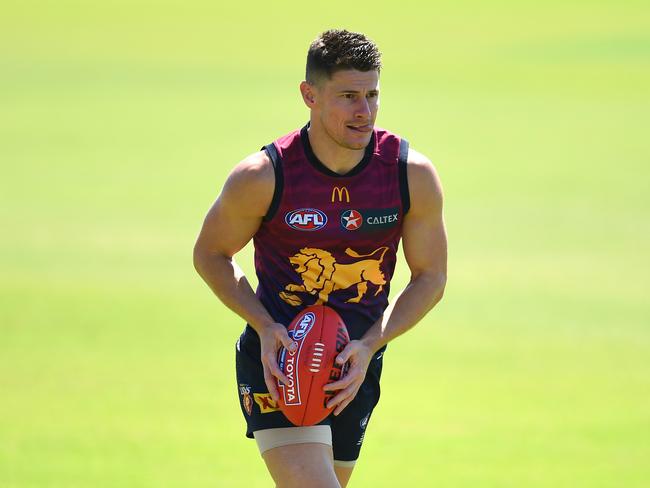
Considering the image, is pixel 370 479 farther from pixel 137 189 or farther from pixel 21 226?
pixel 137 189

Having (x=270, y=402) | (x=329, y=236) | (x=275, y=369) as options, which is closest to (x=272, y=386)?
(x=275, y=369)

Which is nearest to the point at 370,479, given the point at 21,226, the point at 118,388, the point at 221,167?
the point at 118,388

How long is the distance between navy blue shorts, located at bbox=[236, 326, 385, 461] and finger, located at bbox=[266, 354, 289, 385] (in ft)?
0.76

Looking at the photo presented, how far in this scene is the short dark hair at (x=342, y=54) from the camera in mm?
4539

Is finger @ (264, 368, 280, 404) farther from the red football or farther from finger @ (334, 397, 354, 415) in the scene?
finger @ (334, 397, 354, 415)

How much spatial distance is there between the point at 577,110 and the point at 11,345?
1318 centimetres

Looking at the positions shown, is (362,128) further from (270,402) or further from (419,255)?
(270,402)

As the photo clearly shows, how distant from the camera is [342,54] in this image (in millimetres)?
4547

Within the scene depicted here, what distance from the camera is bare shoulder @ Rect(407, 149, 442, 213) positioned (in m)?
4.77

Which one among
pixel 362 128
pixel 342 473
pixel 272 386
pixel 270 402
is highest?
pixel 362 128

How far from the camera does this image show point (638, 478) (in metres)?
7.04

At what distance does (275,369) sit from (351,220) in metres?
0.69

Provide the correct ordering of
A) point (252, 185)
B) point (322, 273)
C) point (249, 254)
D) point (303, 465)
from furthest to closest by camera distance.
→ point (249, 254) < point (322, 273) < point (252, 185) < point (303, 465)

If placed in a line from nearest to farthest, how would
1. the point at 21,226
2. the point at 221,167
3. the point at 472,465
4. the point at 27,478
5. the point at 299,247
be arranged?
the point at 299,247 < the point at 27,478 < the point at 472,465 < the point at 21,226 < the point at 221,167
